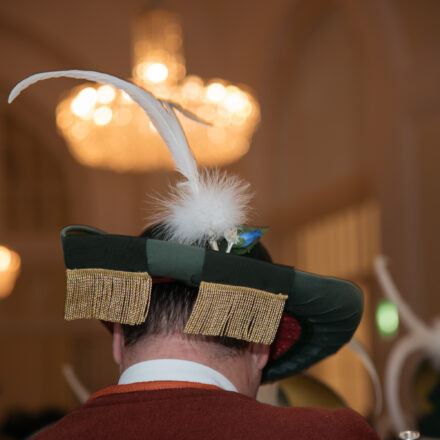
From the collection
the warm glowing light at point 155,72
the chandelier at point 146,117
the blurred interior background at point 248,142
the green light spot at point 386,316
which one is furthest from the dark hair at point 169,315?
the warm glowing light at point 155,72

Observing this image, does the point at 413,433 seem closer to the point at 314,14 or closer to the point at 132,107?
the point at 132,107

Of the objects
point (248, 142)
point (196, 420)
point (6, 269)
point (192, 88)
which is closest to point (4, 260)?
point (6, 269)

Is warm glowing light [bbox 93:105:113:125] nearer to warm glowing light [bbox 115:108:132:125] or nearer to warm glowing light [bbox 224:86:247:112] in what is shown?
warm glowing light [bbox 115:108:132:125]

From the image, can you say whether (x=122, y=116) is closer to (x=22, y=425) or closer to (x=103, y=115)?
(x=103, y=115)

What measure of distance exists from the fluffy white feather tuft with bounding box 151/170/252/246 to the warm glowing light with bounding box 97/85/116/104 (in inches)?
203

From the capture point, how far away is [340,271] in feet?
26.1

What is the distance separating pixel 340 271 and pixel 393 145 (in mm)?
2006

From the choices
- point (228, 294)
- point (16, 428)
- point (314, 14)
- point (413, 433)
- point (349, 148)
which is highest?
point (314, 14)

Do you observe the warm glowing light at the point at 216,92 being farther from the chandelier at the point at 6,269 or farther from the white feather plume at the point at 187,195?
the white feather plume at the point at 187,195

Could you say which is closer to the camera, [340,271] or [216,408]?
[216,408]

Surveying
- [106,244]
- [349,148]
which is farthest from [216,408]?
[349,148]

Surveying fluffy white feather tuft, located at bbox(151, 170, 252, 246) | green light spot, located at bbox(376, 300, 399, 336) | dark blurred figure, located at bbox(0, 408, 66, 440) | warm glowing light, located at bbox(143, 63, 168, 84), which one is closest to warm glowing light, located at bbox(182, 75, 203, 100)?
warm glowing light, located at bbox(143, 63, 168, 84)

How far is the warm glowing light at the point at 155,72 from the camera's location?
634 cm

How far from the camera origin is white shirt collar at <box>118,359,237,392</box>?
4.36 ft
